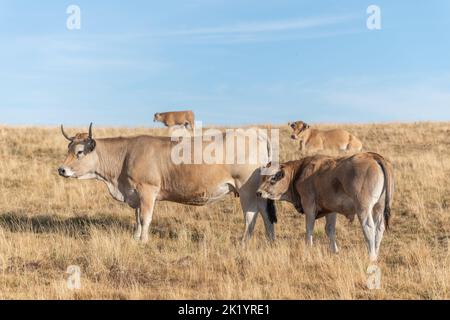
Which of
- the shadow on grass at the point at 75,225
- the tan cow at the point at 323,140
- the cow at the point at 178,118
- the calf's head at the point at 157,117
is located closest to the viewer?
the shadow on grass at the point at 75,225

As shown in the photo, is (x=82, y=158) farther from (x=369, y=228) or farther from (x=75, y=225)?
(x=369, y=228)

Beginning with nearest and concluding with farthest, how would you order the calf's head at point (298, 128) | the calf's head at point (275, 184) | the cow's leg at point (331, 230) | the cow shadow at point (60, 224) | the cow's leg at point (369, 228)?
the cow's leg at point (369, 228) → the cow's leg at point (331, 230) → the calf's head at point (275, 184) → the cow shadow at point (60, 224) → the calf's head at point (298, 128)

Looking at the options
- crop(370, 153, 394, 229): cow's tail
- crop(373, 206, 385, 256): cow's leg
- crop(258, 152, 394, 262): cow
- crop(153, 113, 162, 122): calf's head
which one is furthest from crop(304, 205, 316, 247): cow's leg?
crop(153, 113, 162, 122): calf's head

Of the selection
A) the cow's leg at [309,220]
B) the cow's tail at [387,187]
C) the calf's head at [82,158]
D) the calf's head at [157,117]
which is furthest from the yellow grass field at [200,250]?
the calf's head at [157,117]

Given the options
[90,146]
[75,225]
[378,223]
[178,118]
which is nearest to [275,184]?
[378,223]

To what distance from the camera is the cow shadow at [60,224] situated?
12.4m

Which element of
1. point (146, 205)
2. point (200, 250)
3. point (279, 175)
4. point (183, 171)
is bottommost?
point (200, 250)

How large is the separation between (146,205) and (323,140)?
14.6 meters

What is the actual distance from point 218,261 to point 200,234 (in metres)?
3.08

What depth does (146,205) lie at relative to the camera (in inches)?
449

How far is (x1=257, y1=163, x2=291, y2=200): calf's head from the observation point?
1109 centimetres

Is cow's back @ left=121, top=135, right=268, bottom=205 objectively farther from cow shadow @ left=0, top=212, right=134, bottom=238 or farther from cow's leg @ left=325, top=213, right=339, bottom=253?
cow's leg @ left=325, top=213, right=339, bottom=253

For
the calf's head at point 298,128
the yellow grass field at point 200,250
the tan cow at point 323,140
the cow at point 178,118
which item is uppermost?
the cow at point 178,118

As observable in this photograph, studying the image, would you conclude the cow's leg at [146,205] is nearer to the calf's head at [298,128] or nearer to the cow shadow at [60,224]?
the cow shadow at [60,224]
